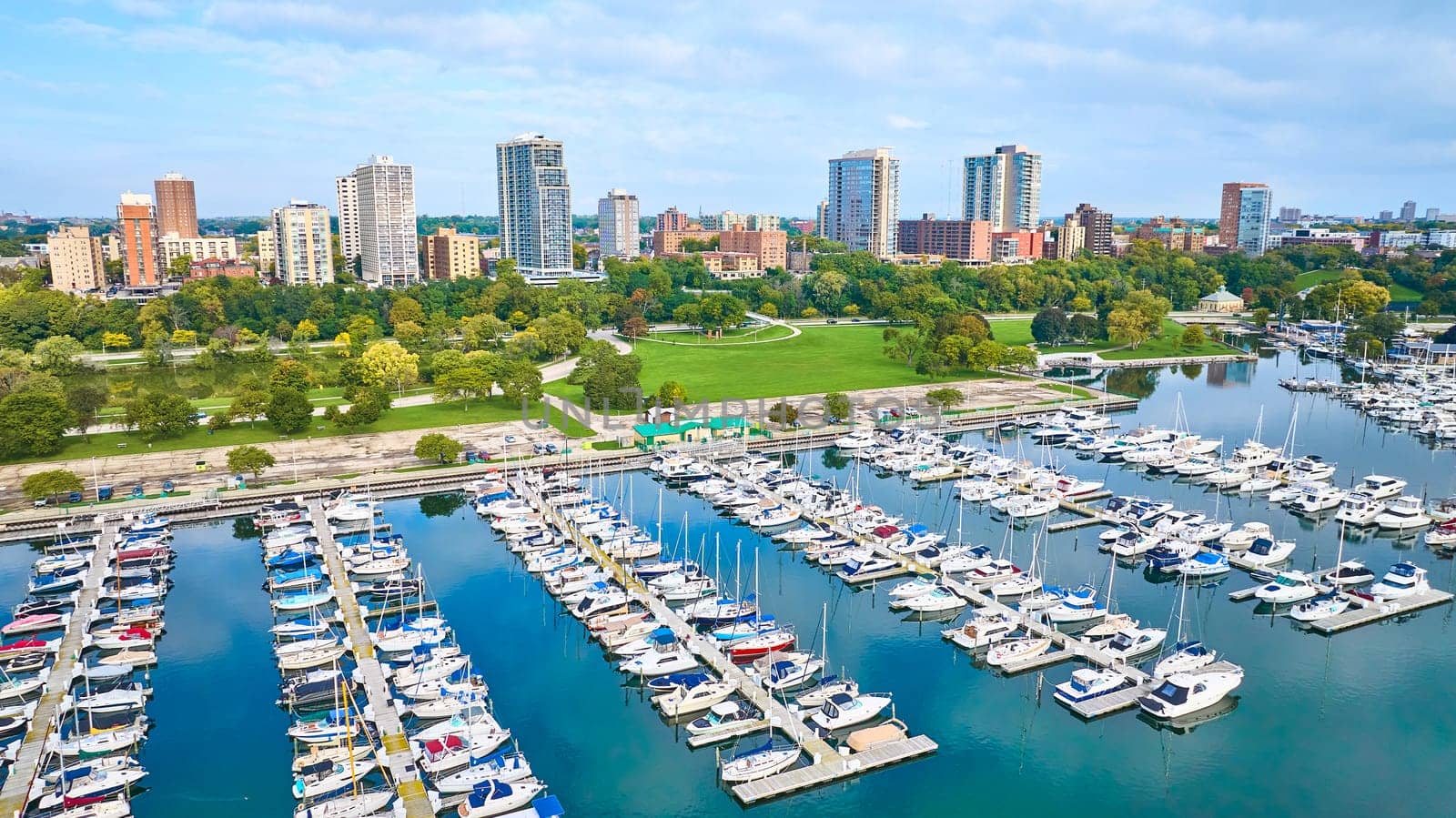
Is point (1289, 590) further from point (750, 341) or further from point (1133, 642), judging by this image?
point (750, 341)

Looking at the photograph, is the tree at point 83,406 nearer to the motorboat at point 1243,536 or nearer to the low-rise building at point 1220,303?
the motorboat at point 1243,536

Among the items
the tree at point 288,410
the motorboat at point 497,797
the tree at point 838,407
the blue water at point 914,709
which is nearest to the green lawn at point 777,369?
the tree at point 838,407

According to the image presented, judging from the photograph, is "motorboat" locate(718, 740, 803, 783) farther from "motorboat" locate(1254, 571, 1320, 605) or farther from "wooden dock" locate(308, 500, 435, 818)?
"motorboat" locate(1254, 571, 1320, 605)

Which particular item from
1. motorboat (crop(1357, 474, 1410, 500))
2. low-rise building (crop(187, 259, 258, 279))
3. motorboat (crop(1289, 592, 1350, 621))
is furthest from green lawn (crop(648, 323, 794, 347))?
motorboat (crop(1289, 592, 1350, 621))

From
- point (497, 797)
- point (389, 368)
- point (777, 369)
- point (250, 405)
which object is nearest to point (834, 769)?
point (497, 797)

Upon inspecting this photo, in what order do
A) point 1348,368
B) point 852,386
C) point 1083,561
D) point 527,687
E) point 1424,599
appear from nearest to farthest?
point 527,687 < point 1424,599 < point 1083,561 < point 852,386 < point 1348,368

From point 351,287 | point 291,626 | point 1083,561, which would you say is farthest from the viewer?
point 351,287

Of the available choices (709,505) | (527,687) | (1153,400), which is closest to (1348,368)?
(1153,400)

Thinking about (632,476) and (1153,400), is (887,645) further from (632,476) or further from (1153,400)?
(1153,400)
